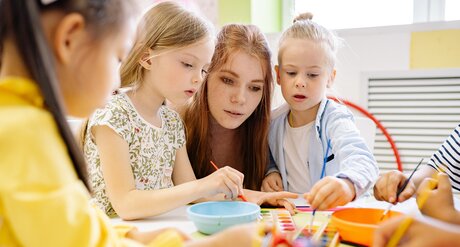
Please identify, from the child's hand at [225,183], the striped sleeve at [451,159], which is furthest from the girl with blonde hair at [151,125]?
the striped sleeve at [451,159]

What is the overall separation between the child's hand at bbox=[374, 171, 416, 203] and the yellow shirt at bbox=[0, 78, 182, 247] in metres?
0.61

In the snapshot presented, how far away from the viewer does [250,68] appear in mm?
1194

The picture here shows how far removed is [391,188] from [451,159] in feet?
1.09

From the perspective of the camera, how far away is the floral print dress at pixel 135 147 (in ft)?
3.12

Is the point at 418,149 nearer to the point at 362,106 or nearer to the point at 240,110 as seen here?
the point at 362,106

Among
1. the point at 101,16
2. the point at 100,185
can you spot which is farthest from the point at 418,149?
the point at 101,16

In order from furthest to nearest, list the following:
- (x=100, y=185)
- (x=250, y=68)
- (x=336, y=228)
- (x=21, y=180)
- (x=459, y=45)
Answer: (x=459, y=45) → (x=250, y=68) → (x=100, y=185) → (x=336, y=228) → (x=21, y=180)

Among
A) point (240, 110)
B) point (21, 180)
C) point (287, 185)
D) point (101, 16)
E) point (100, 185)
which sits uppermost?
point (101, 16)

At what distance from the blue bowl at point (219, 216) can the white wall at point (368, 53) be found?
4.03ft

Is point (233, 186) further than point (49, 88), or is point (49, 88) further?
point (233, 186)

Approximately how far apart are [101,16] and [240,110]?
74cm

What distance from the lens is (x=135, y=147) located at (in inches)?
39.3

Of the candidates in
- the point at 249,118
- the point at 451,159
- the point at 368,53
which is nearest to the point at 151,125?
the point at 249,118

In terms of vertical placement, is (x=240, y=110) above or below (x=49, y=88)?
below
